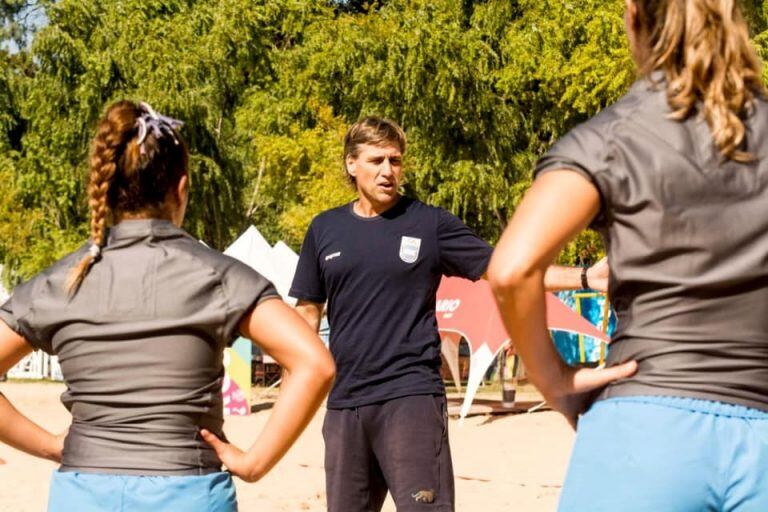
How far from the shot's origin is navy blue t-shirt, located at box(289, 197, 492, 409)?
18.3 ft

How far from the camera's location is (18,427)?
11.3ft

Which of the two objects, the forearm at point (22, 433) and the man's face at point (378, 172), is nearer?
the forearm at point (22, 433)

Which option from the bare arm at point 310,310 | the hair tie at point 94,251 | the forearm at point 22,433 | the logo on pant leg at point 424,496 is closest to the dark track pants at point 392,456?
the logo on pant leg at point 424,496

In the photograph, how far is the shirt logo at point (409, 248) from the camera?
18.7 feet

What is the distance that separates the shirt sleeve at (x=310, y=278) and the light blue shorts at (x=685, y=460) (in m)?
3.44

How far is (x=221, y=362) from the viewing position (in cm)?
323

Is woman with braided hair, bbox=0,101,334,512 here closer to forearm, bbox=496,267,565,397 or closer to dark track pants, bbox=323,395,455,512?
forearm, bbox=496,267,565,397

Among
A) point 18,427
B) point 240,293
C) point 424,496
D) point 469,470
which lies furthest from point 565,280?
point 469,470

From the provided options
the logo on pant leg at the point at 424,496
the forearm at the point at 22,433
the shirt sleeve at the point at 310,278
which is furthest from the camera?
the shirt sleeve at the point at 310,278

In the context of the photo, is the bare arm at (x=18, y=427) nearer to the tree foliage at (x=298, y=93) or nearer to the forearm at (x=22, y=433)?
the forearm at (x=22, y=433)

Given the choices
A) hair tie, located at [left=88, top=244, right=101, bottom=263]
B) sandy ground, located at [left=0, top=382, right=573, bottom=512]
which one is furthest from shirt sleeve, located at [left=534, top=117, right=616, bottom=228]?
sandy ground, located at [left=0, top=382, right=573, bottom=512]

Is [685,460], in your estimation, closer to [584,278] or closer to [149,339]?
[149,339]

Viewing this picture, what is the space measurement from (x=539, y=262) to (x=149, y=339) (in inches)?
39.6

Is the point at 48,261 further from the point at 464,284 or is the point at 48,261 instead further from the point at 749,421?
the point at 749,421
